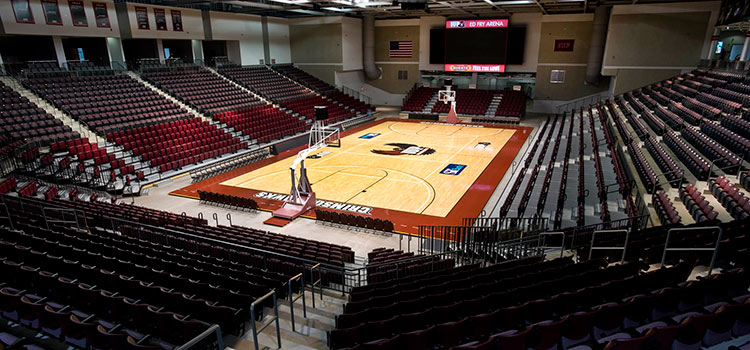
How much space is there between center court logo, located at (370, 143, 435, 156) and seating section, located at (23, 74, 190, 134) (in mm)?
11591

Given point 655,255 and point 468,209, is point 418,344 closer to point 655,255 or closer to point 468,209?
point 655,255

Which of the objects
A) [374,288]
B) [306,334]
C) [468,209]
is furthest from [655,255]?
[468,209]

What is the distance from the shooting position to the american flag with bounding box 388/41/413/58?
3850cm

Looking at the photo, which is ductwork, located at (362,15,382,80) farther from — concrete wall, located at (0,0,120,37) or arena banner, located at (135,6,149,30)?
concrete wall, located at (0,0,120,37)

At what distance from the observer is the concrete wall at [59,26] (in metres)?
19.7

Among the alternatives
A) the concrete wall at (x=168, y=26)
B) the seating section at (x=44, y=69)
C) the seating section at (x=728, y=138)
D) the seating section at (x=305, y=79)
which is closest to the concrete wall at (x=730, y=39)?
the seating section at (x=728, y=138)

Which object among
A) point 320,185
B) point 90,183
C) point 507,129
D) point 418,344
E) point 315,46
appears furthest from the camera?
point 315,46

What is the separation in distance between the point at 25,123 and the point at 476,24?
30.7 meters

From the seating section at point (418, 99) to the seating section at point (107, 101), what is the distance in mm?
19168

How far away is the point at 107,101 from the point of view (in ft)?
70.4

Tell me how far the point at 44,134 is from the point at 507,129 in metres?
27.2

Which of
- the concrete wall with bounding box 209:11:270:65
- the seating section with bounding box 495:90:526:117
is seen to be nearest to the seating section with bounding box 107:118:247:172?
the concrete wall with bounding box 209:11:270:65

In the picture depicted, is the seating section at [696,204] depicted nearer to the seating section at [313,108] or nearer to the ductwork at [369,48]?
the seating section at [313,108]

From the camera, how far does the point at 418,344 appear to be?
4.55m
